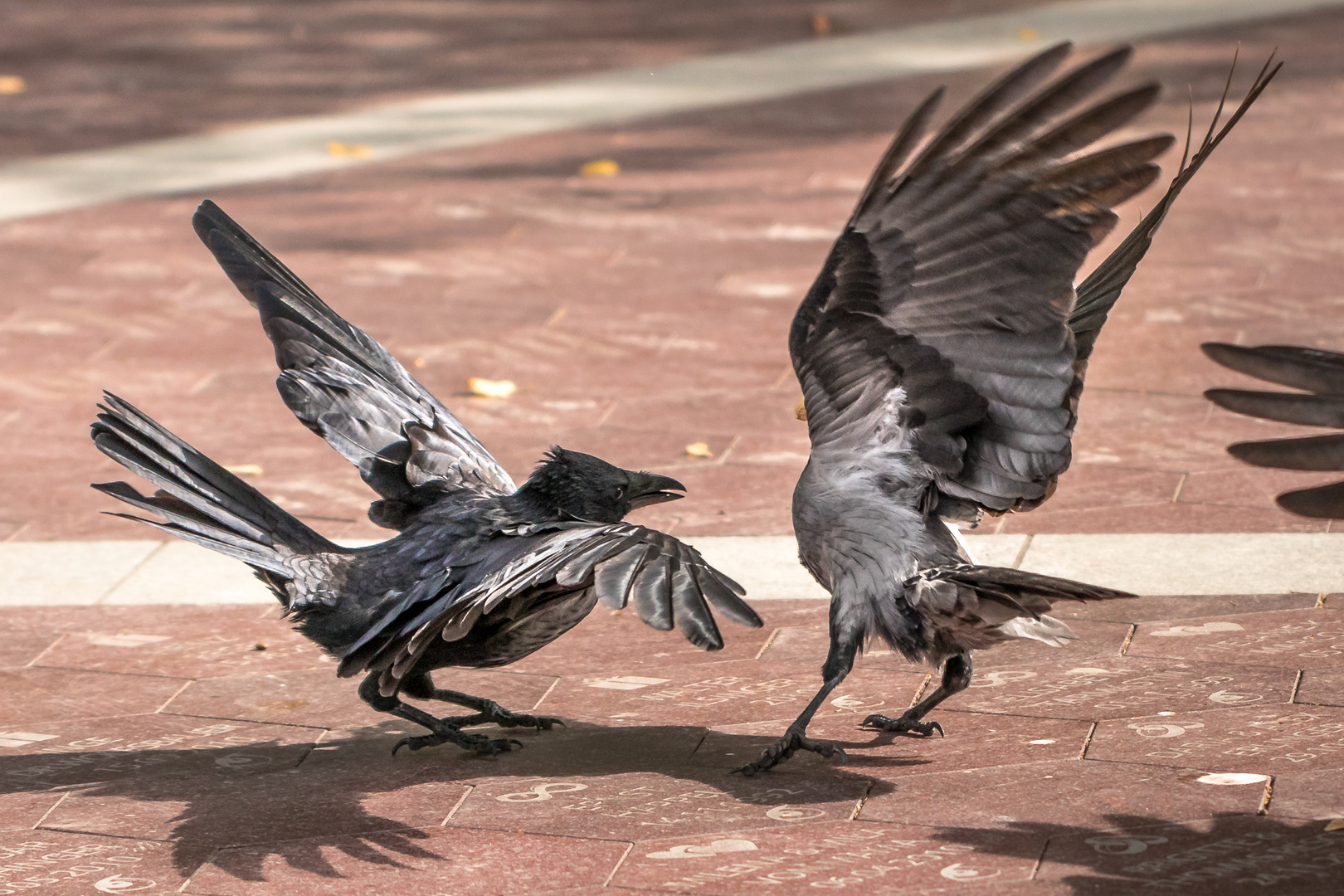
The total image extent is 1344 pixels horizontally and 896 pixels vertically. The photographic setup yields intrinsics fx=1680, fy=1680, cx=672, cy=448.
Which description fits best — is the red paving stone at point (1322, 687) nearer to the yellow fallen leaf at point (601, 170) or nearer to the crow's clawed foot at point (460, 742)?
the crow's clawed foot at point (460, 742)

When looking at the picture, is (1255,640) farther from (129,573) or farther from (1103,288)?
(129,573)

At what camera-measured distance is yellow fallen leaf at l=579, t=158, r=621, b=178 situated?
38.4ft

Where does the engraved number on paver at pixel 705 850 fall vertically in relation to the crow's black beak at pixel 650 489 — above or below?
below

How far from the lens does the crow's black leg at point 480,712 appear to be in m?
4.82

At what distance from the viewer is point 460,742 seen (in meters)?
Result: 4.74

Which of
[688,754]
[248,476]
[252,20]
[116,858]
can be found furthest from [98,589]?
[252,20]

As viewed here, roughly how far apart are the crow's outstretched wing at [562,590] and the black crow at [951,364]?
573 millimetres

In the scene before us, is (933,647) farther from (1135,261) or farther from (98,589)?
(98,589)

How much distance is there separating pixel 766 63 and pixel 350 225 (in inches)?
205

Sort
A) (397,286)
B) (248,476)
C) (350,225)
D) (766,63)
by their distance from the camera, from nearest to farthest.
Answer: (248,476) < (397,286) < (350,225) < (766,63)

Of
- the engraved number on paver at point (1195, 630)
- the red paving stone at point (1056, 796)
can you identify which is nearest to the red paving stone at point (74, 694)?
the red paving stone at point (1056, 796)

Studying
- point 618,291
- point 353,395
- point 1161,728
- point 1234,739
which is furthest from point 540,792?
point 618,291

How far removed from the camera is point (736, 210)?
35.4 ft

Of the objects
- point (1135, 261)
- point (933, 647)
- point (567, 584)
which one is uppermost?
point (1135, 261)
